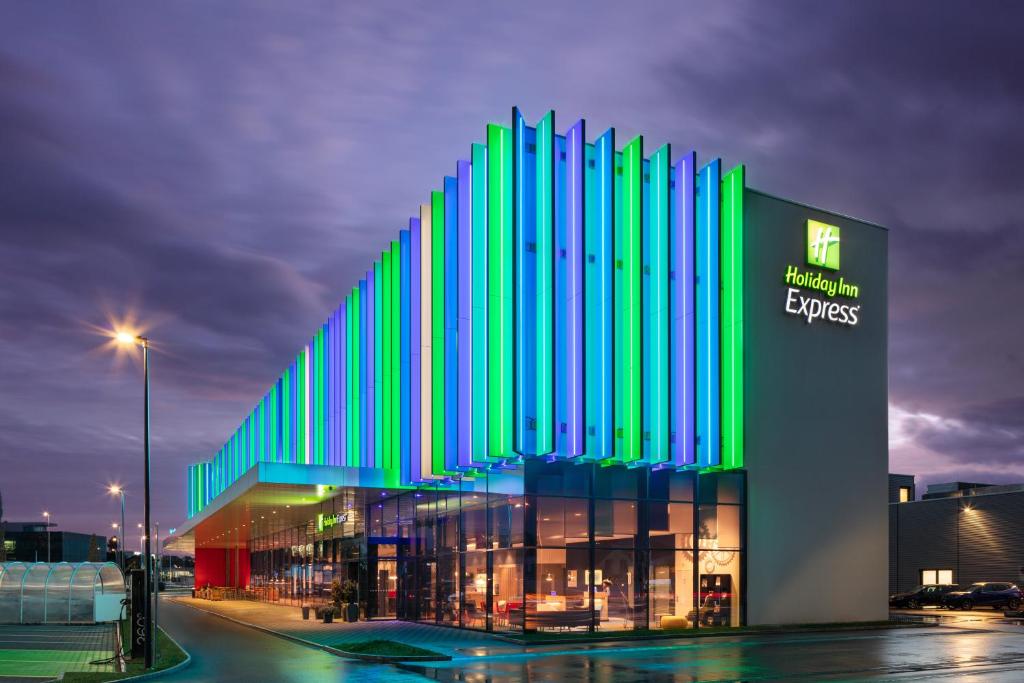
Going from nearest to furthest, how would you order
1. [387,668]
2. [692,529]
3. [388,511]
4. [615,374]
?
[387,668] → [615,374] → [692,529] → [388,511]

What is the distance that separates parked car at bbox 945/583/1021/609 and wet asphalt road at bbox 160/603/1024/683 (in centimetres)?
2127

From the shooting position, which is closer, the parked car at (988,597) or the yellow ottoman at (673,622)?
the yellow ottoman at (673,622)

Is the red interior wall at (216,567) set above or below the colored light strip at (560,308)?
below

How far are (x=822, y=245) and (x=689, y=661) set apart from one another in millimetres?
22384

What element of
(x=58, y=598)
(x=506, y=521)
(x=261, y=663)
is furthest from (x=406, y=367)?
(x=58, y=598)

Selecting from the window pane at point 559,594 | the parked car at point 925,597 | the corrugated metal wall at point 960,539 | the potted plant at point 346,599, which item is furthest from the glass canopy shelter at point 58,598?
the corrugated metal wall at point 960,539

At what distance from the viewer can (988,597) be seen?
57406mm

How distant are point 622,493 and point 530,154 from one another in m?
13.2

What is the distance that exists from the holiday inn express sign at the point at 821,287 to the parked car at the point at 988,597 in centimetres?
2286

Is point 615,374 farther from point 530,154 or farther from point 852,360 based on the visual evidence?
point 852,360

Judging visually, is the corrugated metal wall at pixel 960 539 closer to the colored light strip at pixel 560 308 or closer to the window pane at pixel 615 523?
the window pane at pixel 615 523

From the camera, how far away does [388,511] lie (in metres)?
49.1

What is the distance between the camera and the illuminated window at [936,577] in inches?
2729

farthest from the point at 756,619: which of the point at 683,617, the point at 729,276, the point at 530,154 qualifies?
the point at 530,154
